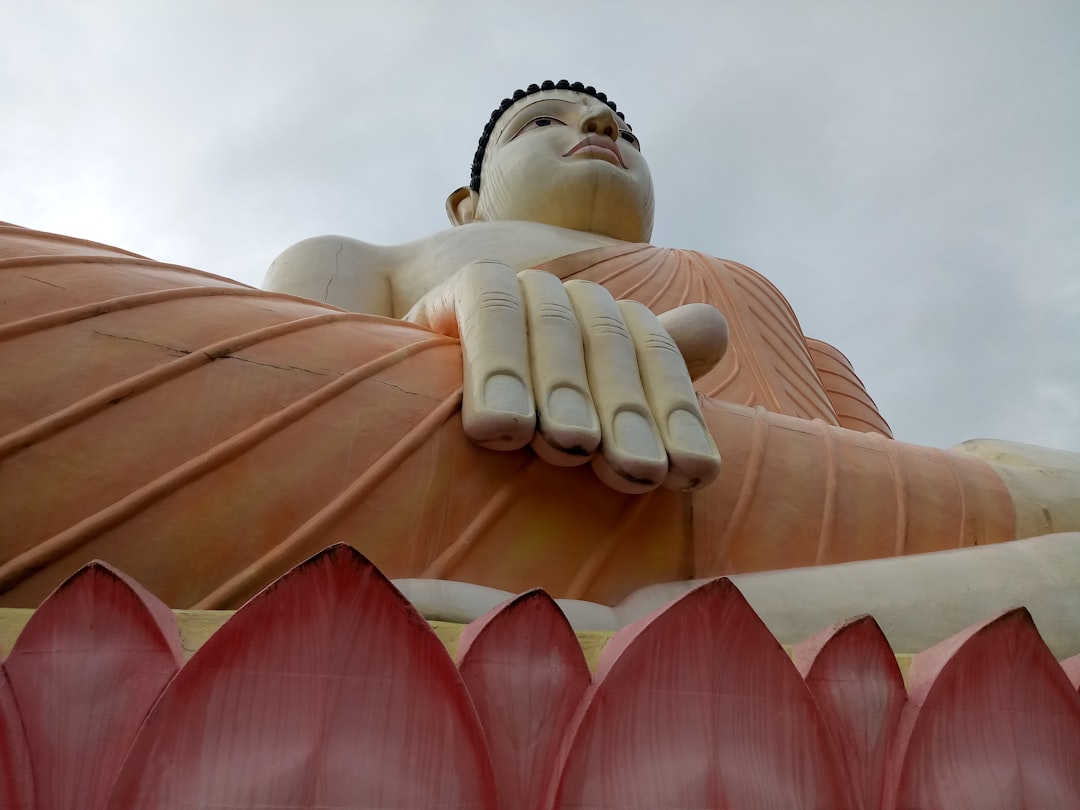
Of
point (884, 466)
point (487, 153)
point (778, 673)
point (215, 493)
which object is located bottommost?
point (778, 673)

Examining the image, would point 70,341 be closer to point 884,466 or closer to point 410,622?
point 410,622

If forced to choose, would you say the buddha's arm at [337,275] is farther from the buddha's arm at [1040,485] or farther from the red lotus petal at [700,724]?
the red lotus petal at [700,724]

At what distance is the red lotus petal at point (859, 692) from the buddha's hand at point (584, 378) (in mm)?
466

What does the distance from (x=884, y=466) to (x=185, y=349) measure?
1493 mm

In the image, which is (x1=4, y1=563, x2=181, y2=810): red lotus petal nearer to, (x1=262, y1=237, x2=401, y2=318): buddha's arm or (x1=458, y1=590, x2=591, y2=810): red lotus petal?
(x1=458, y1=590, x2=591, y2=810): red lotus petal

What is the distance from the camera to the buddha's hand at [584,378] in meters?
1.64

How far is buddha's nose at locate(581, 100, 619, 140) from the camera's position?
4617 mm

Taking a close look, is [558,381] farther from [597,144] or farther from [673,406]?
[597,144]

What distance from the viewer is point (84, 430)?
4.92 ft

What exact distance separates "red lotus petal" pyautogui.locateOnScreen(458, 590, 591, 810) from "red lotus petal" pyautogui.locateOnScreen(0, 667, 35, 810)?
18.0 inches

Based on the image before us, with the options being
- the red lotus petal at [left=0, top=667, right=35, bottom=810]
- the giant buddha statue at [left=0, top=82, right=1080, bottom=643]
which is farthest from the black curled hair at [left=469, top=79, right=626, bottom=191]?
the red lotus petal at [left=0, top=667, right=35, bottom=810]

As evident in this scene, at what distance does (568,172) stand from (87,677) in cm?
382

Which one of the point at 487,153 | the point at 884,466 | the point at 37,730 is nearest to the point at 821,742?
the point at 37,730

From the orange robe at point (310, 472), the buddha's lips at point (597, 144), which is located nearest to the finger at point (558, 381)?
the orange robe at point (310, 472)
